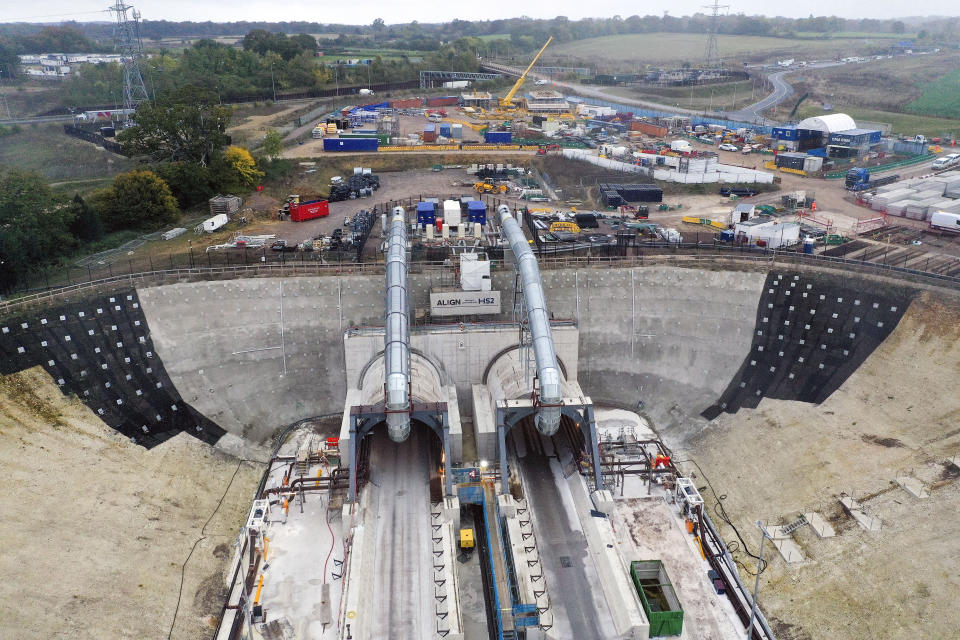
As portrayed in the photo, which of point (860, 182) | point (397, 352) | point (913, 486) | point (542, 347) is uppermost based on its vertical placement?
point (860, 182)

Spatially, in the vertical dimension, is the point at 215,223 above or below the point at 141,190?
below

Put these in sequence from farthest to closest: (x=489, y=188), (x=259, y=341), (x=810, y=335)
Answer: (x=489, y=188), (x=259, y=341), (x=810, y=335)

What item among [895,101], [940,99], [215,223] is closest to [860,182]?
[215,223]

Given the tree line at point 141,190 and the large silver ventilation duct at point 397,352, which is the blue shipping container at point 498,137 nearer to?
the tree line at point 141,190

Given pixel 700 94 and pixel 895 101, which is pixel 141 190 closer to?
pixel 700 94

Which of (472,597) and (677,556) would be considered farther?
(677,556)

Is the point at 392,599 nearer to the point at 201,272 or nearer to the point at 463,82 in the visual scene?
the point at 201,272

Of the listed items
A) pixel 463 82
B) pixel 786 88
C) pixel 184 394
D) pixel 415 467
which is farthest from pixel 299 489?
pixel 786 88

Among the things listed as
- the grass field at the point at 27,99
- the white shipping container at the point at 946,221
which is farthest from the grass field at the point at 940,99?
the grass field at the point at 27,99
